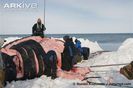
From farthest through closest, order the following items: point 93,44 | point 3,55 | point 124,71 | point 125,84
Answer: point 93,44
point 3,55
point 125,84
point 124,71

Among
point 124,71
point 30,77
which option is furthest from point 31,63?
point 124,71

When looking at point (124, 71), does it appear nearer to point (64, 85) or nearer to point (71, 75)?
point (64, 85)

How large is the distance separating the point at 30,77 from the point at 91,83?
2.52 m

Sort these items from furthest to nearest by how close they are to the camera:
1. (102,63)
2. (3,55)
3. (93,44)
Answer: (93,44), (102,63), (3,55)

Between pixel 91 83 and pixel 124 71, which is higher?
pixel 124 71

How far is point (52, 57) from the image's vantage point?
17344mm

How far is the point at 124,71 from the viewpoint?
10.3 m

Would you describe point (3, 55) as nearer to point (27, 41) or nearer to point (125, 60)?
point (27, 41)

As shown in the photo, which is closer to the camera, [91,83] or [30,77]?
[91,83]

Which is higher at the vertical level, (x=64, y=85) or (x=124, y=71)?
(x=124, y=71)

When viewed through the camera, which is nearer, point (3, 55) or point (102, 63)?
point (3, 55)

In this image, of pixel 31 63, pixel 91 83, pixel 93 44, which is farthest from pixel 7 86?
pixel 93 44

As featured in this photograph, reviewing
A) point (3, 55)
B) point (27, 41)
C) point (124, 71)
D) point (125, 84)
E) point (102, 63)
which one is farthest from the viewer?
point (102, 63)

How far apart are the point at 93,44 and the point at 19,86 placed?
18431 millimetres
